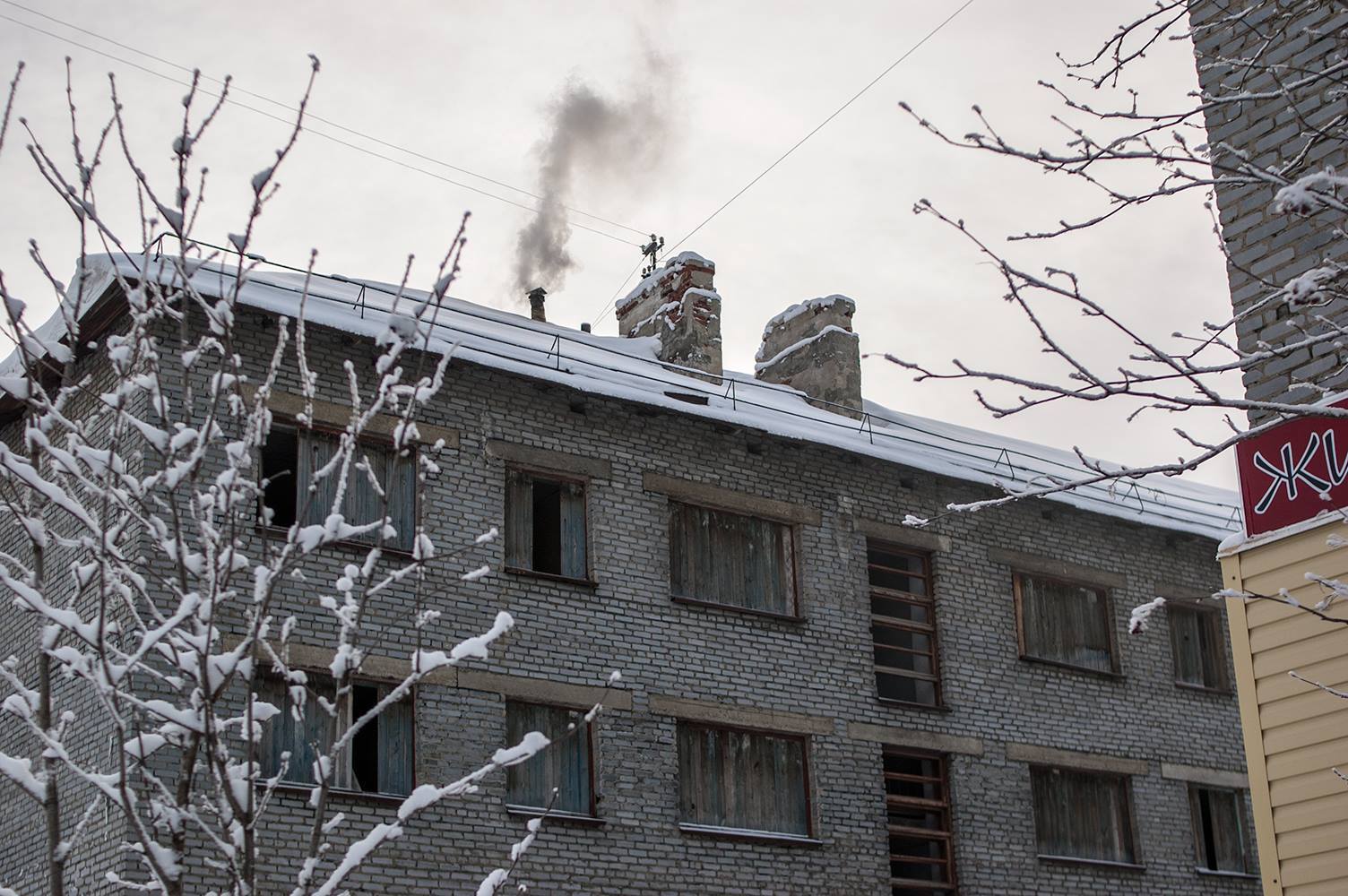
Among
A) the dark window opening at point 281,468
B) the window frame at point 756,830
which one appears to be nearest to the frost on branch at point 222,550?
the dark window opening at point 281,468

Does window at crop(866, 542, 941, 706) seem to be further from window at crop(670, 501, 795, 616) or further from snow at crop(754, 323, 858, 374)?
snow at crop(754, 323, 858, 374)

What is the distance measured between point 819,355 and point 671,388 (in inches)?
143

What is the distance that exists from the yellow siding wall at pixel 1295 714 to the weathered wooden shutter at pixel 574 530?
8.30 meters

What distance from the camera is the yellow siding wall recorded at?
339 inches

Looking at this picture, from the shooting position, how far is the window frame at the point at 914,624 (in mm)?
18344

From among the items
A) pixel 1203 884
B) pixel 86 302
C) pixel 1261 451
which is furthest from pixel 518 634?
pixel 1203 884

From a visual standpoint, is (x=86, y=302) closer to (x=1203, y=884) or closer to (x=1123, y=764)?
(x=1123, y=764)

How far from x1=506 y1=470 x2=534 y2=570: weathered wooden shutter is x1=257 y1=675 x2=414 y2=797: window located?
6.33ft

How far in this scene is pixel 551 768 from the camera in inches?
614

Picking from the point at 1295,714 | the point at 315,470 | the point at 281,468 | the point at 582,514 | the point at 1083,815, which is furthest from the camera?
the point at 1083,815

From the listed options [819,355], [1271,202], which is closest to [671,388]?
[819,355]

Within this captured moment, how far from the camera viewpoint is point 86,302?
1504 centimetres

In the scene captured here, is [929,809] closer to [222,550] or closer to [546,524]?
[546,524]

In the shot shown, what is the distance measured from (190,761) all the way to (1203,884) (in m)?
16.9
